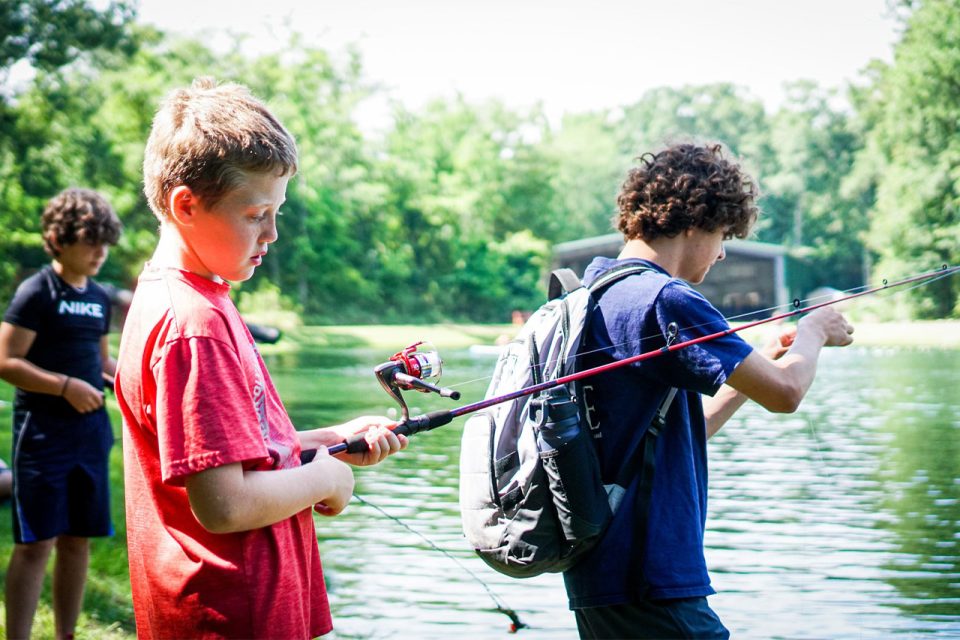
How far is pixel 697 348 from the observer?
6.90 feet

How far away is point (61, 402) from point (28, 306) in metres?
0.33

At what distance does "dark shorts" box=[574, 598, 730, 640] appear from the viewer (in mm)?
2055

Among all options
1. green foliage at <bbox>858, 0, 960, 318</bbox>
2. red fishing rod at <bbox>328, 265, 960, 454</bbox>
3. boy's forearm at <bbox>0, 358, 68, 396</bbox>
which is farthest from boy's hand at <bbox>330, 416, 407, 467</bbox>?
green foliage at <bbox>858, 0, 960, 318</bbox>

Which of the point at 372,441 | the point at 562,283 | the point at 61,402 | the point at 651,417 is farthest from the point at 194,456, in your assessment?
the point at 61,402

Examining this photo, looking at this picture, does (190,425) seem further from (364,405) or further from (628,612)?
(364,405)

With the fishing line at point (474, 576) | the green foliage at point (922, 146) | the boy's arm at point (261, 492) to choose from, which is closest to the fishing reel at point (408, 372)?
the fishing line at point (474, 576)

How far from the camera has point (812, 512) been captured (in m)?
7.03

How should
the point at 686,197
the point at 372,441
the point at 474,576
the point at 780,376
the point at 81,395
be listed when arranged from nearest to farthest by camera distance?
1. the point at 372,441
2. the point at 780,376
3. the point at 686,197
4. the point at 81,395
5. the point at 474,576

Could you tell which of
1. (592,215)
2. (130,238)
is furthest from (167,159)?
(592,215)

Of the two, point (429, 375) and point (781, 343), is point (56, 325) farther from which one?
A: point (781, 343)

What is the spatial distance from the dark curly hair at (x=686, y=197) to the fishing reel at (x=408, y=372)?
0.57m

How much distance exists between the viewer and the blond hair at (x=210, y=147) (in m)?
1.50

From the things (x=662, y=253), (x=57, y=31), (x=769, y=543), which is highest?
(x=57, y=31)

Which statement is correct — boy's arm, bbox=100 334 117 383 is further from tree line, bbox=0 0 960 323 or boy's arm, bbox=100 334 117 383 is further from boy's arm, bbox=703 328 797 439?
tree line, bbox=0 0 960 323
